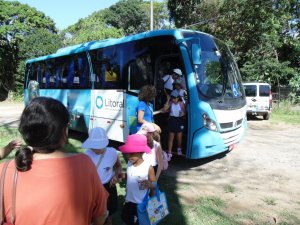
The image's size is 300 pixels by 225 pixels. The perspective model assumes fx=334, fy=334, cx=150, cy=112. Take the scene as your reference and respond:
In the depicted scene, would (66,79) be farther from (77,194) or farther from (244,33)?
(244,33)

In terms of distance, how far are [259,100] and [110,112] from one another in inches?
394

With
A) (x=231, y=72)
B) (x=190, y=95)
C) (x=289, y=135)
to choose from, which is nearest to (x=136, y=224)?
(x=190, y=95)

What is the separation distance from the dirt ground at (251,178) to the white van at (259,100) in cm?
629

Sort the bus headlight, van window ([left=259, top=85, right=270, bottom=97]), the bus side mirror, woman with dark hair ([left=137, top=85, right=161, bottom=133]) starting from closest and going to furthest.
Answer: woman with dark hair ([left=137, top=85, right=161, bottom=133])
the bus side mirror
the bus headlight
van window ([left=259, top=85, right=270, bottom=97])

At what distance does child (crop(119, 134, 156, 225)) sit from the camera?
355cm

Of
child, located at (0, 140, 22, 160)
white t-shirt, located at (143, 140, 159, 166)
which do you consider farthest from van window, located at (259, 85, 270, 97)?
child, located at (0, 140, 22, 160)

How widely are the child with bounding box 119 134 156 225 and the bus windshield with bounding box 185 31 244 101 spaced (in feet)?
11.0

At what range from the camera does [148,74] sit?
25.0 feet

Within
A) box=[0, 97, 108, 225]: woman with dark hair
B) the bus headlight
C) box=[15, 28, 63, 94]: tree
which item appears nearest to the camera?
box=[0, 97, 108, 225]: woman with dark hair

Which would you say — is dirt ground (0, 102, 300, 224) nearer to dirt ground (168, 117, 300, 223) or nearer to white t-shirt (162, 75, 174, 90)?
dirt ground (168, 117, 300, 223)

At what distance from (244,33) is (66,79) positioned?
623 inches

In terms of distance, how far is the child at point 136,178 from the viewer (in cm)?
355

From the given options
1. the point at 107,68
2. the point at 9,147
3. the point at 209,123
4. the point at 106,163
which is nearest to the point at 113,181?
the point at 106,163

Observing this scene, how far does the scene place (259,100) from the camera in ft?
53.5
